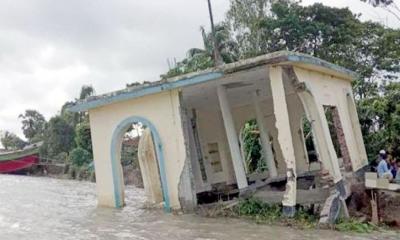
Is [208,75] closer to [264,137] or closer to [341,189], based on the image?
[341,189]

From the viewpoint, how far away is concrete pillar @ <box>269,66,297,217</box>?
9.75 m

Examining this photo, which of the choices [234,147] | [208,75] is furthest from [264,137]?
[208,75]

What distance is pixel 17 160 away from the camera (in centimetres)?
3684

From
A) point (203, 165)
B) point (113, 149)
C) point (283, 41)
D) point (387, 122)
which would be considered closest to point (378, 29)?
point (283, 41)

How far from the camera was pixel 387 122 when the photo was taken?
1672cm

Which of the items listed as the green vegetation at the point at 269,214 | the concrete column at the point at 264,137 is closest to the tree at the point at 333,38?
the concrete column at the point at 264,137

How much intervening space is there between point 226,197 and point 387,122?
22.4ft

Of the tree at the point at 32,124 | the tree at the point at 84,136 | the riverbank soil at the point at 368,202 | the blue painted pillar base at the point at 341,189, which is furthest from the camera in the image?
the tree at the point at 32,124

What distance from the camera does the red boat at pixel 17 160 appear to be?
119 ft

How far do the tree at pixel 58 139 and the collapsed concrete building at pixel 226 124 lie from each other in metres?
25.7

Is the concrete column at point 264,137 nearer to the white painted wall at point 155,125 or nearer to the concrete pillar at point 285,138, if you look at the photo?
the white painted wall at point 155,125

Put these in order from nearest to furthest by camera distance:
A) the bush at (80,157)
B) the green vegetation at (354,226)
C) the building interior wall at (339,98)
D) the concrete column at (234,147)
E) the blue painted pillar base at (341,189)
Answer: the green vegetation at (354,226) < the blue painted pillar base at (341,189) < the building interior wall at (339,98) < the concrete column at (234,147) < the bush at (80,157)

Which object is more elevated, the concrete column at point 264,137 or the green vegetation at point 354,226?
the concrete column at point 264,137

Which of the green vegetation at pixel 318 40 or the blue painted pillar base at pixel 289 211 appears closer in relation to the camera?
the blue painted pillar base at pixel 289 211
